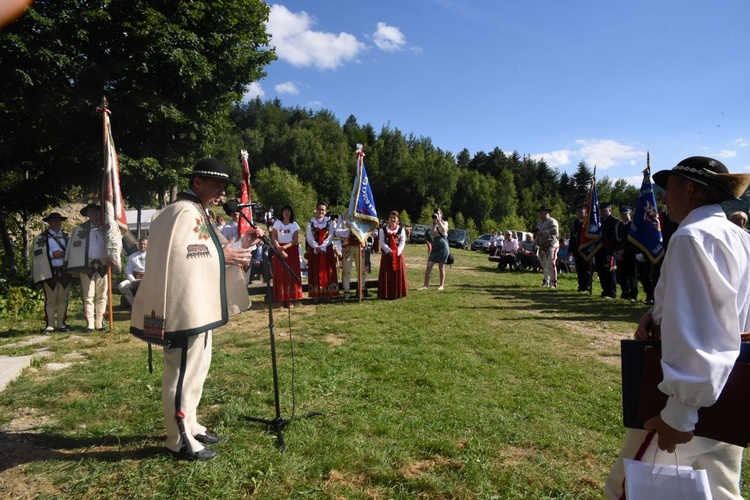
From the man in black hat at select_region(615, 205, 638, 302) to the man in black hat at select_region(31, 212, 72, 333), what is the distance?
41.3 ft

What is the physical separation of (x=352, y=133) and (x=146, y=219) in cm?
10088

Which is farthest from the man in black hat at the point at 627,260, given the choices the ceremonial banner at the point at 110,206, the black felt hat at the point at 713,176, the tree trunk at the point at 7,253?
the tree trunk at the point at 7,253

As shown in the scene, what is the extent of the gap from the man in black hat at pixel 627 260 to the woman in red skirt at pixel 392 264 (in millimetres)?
5782

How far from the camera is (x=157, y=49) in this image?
13172mm

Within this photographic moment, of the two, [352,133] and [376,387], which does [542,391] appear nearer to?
[376,387]

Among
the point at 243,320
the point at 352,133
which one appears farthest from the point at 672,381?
the point at 352,133

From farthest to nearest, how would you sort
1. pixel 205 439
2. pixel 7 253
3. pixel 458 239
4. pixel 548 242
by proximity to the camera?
pixel 458 239 < pixel 548 242 < pixel 7 253 < pixel 205 439

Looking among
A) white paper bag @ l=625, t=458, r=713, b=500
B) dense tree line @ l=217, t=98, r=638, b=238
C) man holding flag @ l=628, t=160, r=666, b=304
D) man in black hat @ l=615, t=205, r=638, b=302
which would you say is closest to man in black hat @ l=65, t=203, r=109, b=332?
white paper bag @ l=625, t=458, r=713, b=500

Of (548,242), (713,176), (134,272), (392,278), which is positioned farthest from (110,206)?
(548,242)

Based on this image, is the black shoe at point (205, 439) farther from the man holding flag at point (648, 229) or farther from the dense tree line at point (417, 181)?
the dense tree line at point (417, 181)

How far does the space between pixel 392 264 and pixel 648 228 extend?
5723 millimetres

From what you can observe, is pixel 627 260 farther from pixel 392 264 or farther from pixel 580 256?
pixel 392 264

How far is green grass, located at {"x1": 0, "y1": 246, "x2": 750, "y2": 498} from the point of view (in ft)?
9.96

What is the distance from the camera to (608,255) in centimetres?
1177
